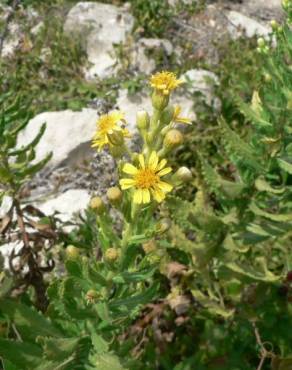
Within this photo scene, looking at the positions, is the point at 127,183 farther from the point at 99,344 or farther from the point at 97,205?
the point at 99,344

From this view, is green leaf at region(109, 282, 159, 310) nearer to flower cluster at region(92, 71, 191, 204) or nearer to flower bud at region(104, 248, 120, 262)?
flower bud at region(104, 248, 120, 262)

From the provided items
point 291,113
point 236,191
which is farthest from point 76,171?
point 291,113

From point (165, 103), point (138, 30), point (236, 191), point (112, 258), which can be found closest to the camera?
point (112, 258)

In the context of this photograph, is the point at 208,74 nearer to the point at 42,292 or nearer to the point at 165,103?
the point at 42,292

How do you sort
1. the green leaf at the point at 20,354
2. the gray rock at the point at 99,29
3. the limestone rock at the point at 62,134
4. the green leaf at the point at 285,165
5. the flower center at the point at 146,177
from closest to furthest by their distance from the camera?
1. the flower center at the point at 146,177
2. the green leaf at the point at 20,354
3. the green leaf at the point at 285,165
4. the limestone rock at the point at 62,134
5. the gray rock at the point at 99,29

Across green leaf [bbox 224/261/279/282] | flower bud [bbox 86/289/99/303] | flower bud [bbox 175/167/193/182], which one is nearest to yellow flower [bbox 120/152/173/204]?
flower bud [bbox 175/167/193/182]

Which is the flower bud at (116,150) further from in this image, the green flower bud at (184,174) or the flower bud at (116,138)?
the green flower bud at (184,174)

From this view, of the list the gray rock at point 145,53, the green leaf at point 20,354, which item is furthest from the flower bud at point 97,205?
the gray rock at point 145,53

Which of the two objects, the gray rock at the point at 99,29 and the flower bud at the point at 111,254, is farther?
the gray rock at the point at 99,29
